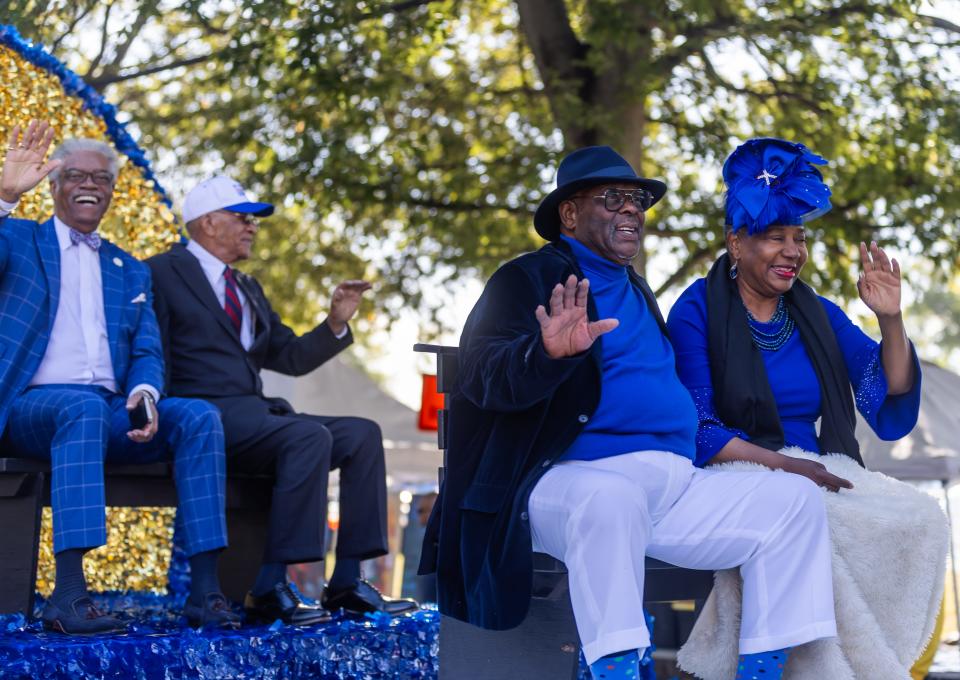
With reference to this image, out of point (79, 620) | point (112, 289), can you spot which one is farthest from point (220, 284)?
point (79, 620)

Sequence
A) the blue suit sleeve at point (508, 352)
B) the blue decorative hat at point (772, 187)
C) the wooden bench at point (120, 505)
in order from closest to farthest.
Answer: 1. the blue suit sleeve at point (508, 352)
2. the blue decorative hat at point (772, 187)
3. the wooden bench at point (120, 505)

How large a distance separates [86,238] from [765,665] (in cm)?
317

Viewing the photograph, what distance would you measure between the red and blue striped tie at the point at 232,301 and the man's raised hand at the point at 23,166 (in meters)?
1.05

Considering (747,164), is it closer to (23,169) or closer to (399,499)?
(23,169)

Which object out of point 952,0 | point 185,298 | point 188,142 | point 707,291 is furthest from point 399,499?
point 707,291

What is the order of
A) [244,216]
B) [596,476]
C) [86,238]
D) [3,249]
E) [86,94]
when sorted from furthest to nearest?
[86,94], [244,216], [86,238], [3,249], [596,476]

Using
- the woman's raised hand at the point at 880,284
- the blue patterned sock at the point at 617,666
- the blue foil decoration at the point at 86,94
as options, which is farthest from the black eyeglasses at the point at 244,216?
the blue patterned sock at the point at 617,666

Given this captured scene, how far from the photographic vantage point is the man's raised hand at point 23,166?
4.70 m

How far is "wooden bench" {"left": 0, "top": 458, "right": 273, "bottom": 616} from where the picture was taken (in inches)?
186

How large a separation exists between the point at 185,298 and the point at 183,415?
80 cm

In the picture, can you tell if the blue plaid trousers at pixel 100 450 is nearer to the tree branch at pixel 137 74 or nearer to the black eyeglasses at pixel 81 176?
the black eyeglasses at pixel 81 176

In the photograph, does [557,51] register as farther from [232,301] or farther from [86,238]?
[86,238]

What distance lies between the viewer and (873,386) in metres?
4.63

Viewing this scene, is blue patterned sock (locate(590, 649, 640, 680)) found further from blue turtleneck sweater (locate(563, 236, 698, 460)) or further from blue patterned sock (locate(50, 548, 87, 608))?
blue patterned sock (locate(50, 548, 87, 608))
